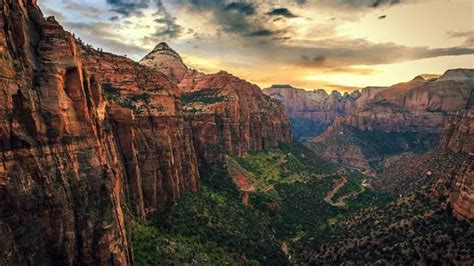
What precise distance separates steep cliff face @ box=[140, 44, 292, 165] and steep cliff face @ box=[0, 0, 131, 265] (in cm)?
7390

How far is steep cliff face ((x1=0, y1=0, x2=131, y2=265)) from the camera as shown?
47750 millimetres

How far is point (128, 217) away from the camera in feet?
265

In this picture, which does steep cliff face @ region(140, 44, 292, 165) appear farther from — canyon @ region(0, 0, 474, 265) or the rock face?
the rock face

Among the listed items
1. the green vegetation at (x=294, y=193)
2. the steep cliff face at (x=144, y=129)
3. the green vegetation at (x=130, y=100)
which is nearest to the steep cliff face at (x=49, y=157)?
the steep cliff face at (x=144, y=129)

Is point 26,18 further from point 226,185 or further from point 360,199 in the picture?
point 360,199

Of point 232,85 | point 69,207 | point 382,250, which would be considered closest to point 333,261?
point 382,250

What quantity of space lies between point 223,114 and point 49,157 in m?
105

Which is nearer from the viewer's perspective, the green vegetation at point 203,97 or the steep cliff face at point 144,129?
the steep cliff face at point 144,129

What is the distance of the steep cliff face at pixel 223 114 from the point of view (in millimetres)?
143875

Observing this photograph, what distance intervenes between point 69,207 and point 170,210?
4720 centimetres

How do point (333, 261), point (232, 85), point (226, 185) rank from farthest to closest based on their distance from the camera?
point (232, 85) < point (226, 185) < point (333, 261)

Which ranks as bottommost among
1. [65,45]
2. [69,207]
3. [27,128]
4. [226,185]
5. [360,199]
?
[360,199]

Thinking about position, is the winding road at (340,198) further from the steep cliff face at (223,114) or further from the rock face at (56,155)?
the rock face at (56,155)

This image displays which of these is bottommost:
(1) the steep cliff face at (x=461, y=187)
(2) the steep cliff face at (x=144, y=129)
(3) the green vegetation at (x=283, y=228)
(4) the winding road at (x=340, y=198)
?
(4) the winding road at (x=340, y=198)
